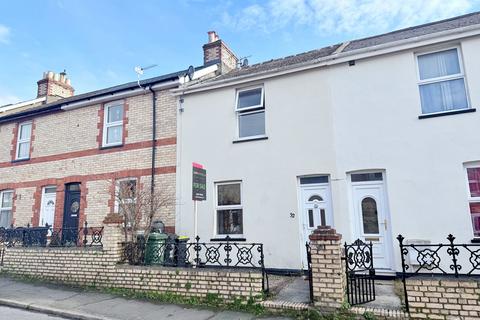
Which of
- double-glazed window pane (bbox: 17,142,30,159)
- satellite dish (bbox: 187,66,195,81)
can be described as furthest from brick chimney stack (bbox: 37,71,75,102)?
satellite dish (bbox: 187,66,195,81)

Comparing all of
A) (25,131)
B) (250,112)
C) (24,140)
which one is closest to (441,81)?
(250,112)

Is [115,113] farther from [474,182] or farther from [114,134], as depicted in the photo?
[474,182]

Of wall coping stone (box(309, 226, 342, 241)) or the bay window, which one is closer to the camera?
wall coping stone (box(309, 226, 342, 241))

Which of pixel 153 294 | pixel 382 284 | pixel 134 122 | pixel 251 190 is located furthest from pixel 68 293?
pixel 382 284

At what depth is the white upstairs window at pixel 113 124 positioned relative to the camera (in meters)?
11.5

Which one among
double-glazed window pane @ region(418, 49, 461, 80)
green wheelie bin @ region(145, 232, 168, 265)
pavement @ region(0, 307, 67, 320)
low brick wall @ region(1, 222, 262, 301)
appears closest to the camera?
pavement @ region(0, 307, 67, 320)

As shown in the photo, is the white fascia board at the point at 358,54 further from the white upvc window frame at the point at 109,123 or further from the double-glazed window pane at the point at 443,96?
the white upvc window frame at the point at 109,123

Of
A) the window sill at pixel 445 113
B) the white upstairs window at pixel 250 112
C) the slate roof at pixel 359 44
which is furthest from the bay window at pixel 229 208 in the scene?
the window sill at pixel 445 113

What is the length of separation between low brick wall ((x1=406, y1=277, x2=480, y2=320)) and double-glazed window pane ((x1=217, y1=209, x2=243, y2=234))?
4.95 metres

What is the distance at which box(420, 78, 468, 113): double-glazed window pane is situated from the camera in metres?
7.54

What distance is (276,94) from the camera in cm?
930

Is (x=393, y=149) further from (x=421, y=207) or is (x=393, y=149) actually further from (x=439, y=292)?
(x=439, y=292)

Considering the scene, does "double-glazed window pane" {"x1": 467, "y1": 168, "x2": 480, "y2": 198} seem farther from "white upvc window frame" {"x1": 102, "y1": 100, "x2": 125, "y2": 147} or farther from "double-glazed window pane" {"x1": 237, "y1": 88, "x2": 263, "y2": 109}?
"white upvc window frame" {"x1": 102, "y1": 100, "x2": 125, "y2": 147}

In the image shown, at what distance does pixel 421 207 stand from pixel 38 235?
31.8 feet
